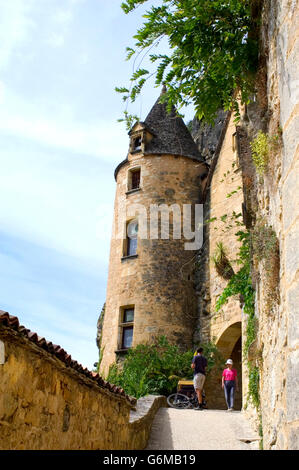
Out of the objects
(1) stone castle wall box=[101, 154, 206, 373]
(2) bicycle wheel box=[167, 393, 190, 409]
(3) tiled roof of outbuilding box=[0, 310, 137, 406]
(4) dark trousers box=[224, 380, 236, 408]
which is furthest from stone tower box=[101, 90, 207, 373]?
(3) tiled roof of outbuilding box=[0, 310, 137, 406]

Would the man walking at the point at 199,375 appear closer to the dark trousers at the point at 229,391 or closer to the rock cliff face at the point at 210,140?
the dark trousers at the point at 229,391

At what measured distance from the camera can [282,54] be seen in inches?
165

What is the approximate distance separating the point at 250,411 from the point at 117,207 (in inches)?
421

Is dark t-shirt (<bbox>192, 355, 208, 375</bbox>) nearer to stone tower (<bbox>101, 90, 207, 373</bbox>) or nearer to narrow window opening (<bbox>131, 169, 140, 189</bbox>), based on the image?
stone tower (<bbox>101, 90, 207, 373</bbox>)

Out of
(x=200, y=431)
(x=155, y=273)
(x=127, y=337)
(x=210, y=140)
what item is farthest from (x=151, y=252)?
(x=200, y=431)

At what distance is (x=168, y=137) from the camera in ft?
59.9

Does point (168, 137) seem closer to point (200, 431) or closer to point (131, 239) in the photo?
point (131, 239)

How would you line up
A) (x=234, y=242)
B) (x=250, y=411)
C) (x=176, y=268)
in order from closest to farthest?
(x=250, y=411), (x=234, y=242), (x=176, y=268)

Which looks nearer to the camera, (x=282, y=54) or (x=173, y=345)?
(x=282, y=54)

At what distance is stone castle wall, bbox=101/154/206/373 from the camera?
15.4 meters

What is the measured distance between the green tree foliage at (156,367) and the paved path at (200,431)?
131 inches

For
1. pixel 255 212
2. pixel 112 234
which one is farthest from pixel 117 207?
pixel 255 212
